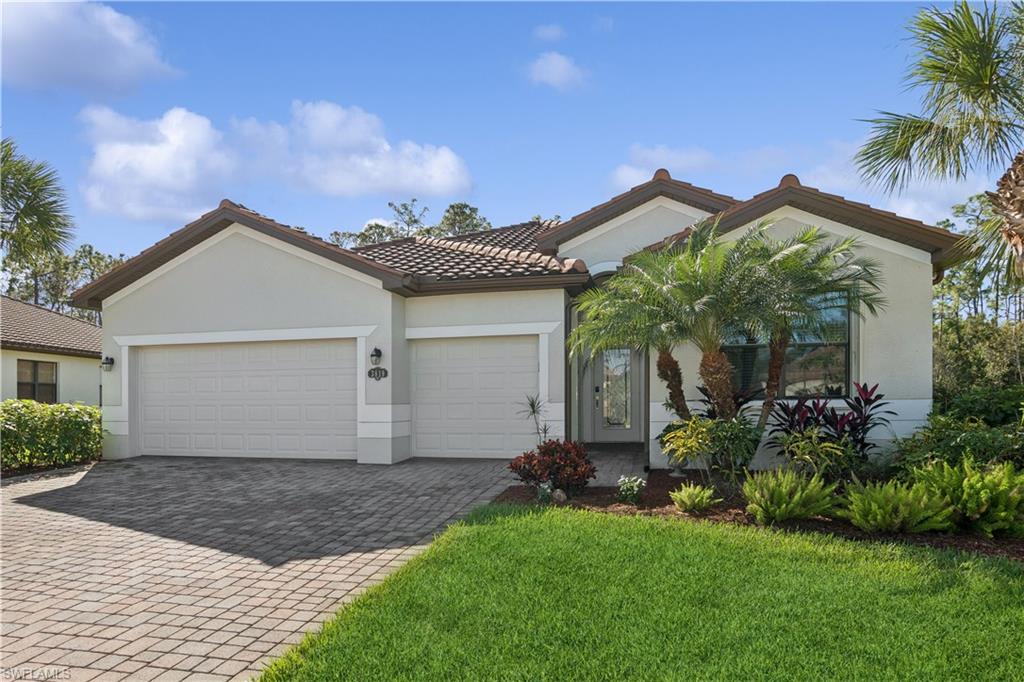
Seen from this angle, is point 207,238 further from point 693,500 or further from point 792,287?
point 792,287

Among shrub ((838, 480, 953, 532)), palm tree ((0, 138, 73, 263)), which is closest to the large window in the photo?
shrub ((838, 480, 953, 532))

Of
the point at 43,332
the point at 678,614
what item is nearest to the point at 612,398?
the point at 678,614

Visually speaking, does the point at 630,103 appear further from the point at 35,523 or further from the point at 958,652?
the point at 35,523

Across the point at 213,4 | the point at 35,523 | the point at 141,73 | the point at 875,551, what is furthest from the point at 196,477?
the point at 875,551

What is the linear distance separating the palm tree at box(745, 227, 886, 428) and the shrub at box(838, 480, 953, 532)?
2272 mm

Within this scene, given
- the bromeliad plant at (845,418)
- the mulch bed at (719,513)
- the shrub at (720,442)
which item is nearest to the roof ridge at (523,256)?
the mulch bed at (719,513)

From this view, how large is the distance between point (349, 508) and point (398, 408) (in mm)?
4312

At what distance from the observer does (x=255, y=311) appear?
1307 centimetres

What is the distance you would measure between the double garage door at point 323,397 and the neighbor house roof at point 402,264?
3.99 ft

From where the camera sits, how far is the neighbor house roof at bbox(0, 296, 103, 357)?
18.6 meters

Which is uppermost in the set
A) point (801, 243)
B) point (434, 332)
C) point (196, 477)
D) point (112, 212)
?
point (112, 212)

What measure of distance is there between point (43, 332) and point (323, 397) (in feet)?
44.3

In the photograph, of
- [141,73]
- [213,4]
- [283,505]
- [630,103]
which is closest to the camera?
[283,505]

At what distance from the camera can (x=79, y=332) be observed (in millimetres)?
22578
